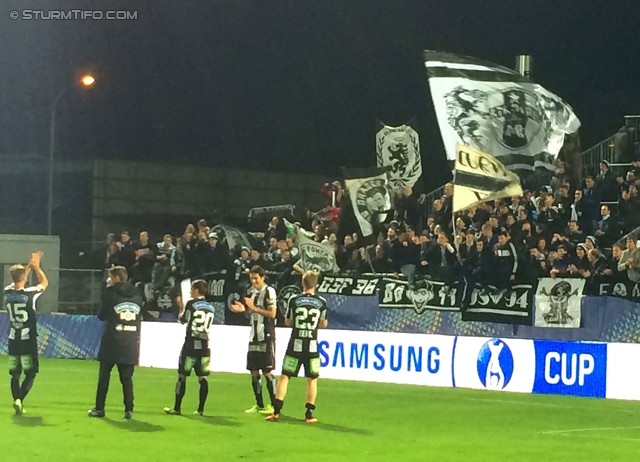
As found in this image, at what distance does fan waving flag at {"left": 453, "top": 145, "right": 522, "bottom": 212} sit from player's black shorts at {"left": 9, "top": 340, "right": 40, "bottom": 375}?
30.6ft

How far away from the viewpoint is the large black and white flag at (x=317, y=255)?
83.8 feet

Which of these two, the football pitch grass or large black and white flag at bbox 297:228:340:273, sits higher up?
large black and white flag at bbox 297:228:340:273

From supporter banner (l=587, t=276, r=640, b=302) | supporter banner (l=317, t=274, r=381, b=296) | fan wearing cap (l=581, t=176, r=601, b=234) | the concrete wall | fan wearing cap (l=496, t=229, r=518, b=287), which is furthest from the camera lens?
the concrete wall

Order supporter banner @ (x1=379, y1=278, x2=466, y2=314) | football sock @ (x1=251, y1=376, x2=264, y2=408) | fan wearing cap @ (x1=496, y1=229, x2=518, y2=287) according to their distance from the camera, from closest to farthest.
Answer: football sock @ (x1=251, y1=376, x2=264, y2=408) → fan wearing cap @ (x1=496, y1=229, x2=518, y2=287) → supporter banner @ (x1=379, y1=278, x2=466, y2=314)

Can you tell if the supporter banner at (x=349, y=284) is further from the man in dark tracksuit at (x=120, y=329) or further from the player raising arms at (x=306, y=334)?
the man in dark tracksuit at (x=120, y=329)

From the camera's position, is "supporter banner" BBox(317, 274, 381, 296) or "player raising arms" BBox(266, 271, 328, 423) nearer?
"player raising arms" BBox(266, 271, 328, 423)

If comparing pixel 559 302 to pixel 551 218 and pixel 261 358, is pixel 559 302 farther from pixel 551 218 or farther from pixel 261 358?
pixel 261 358

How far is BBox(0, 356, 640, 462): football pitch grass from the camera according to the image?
12422 mm

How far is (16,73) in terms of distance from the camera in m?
43.3

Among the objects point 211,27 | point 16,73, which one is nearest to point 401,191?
point 211,27

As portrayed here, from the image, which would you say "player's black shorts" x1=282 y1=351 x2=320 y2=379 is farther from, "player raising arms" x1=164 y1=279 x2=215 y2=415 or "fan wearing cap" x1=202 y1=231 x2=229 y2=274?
"fan wearing cap" x1=202 y1=231 x2=229 y2=274

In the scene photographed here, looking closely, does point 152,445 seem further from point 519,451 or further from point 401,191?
point 401,191

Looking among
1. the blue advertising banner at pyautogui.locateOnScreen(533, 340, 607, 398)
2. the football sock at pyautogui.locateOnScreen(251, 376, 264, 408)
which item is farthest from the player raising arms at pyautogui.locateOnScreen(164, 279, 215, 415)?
the blue advertising banner at pyautogui.locateOnScreen(533, 340, 607, 398)

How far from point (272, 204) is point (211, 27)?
278 inches
